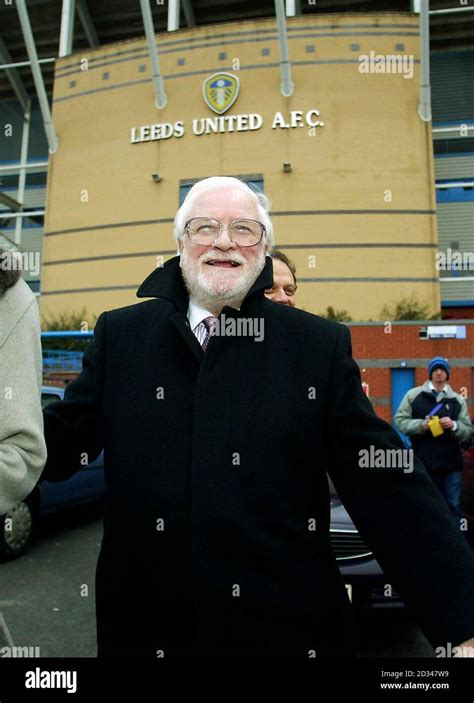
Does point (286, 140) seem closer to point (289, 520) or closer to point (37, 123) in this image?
point (37, 123)

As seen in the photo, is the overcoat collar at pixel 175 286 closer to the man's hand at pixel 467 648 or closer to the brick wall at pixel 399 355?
the man's hand at pixel 467 648

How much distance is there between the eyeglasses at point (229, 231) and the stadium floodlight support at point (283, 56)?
62.3ft

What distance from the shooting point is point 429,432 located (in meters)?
5.23

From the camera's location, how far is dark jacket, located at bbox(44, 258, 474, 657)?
4.55ft

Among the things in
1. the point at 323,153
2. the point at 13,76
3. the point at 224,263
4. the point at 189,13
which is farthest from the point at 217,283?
the point at 13,76

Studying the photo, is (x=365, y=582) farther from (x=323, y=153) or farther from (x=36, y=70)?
(x=36, y=70)

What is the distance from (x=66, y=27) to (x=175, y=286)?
24.3 m

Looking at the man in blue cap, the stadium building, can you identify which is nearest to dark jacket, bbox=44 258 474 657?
the man in blue cap

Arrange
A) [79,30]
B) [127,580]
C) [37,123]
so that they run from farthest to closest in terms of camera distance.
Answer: [37,123], [79,30], [127,580]

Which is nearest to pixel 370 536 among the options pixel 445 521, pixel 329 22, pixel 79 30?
pixel 445 521

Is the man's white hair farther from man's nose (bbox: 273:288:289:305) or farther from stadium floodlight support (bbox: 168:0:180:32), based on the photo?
stadium floodlight support (bbox: 168:0:180:32)

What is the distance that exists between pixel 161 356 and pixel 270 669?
0.88 metres

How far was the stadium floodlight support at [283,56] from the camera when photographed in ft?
57.4

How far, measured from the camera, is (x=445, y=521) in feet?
4.51
